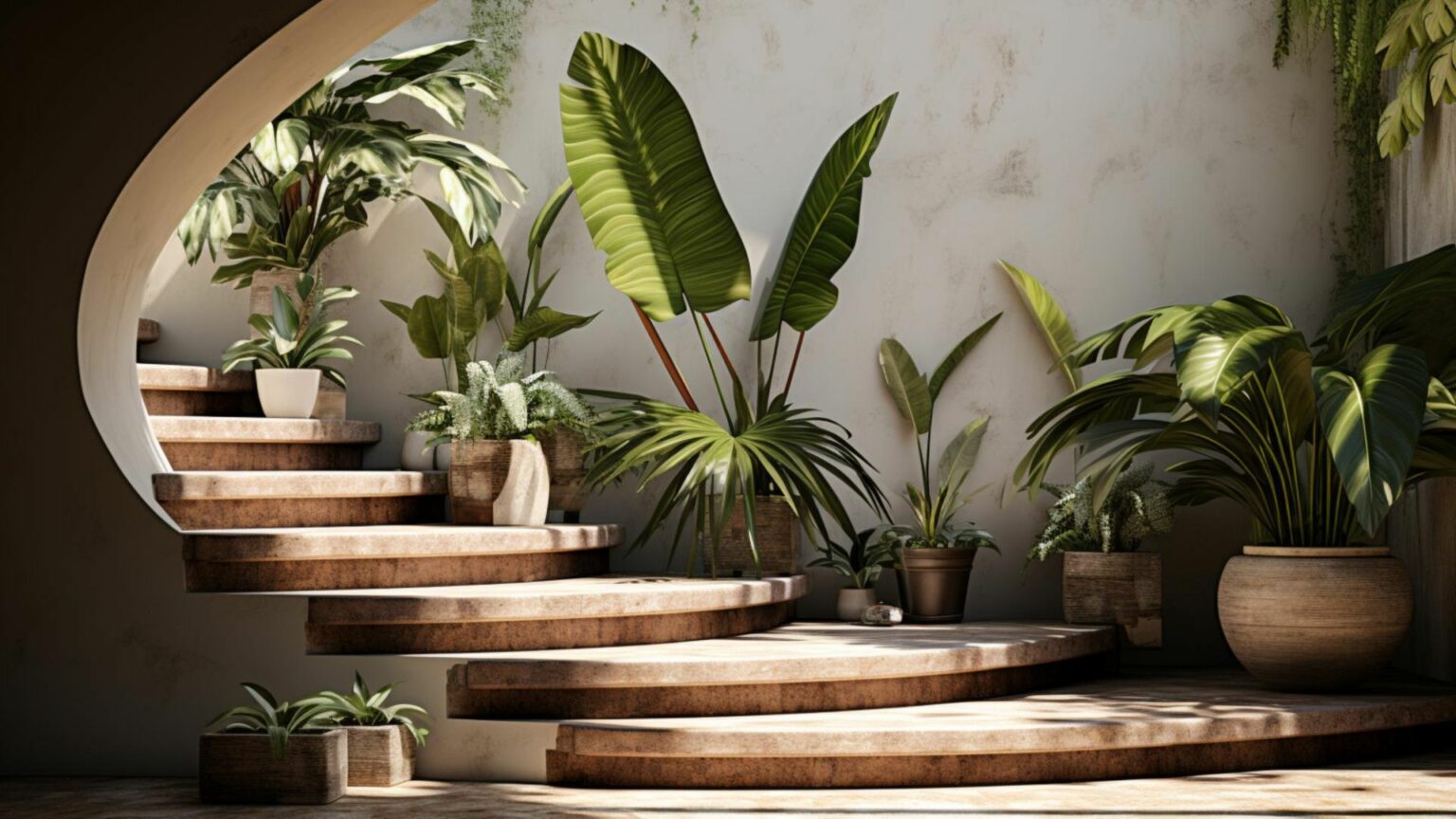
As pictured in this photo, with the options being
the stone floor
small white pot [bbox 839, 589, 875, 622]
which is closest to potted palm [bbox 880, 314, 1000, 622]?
small white pot [bbox 839, 589, 875, 622]

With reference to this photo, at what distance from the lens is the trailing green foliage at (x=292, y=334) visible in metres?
5.12

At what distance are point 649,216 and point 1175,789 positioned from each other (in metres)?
2.74

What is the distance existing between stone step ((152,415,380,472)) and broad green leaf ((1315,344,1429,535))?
338 cm

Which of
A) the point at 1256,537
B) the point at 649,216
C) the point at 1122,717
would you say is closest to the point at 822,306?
the point at 649,216

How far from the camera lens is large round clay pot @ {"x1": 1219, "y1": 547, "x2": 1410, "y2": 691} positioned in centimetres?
407

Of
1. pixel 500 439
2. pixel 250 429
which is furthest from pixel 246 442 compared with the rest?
pixel 500 439

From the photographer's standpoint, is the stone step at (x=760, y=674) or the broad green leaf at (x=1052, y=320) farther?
the broad green leaf at (x=1052, y=320)

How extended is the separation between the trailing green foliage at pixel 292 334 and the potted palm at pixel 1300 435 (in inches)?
103

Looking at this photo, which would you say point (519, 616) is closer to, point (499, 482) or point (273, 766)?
point (273, 766)

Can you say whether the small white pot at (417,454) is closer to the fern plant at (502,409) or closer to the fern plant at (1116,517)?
the fern plant at (502,409)

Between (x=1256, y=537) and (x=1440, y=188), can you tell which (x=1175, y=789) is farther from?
(x=1440, y=188)

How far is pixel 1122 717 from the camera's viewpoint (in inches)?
145

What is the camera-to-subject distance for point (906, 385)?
5387 mm

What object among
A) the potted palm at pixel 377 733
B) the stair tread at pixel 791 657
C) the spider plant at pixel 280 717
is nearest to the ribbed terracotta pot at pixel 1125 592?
the stair tread at pixel 791 657
